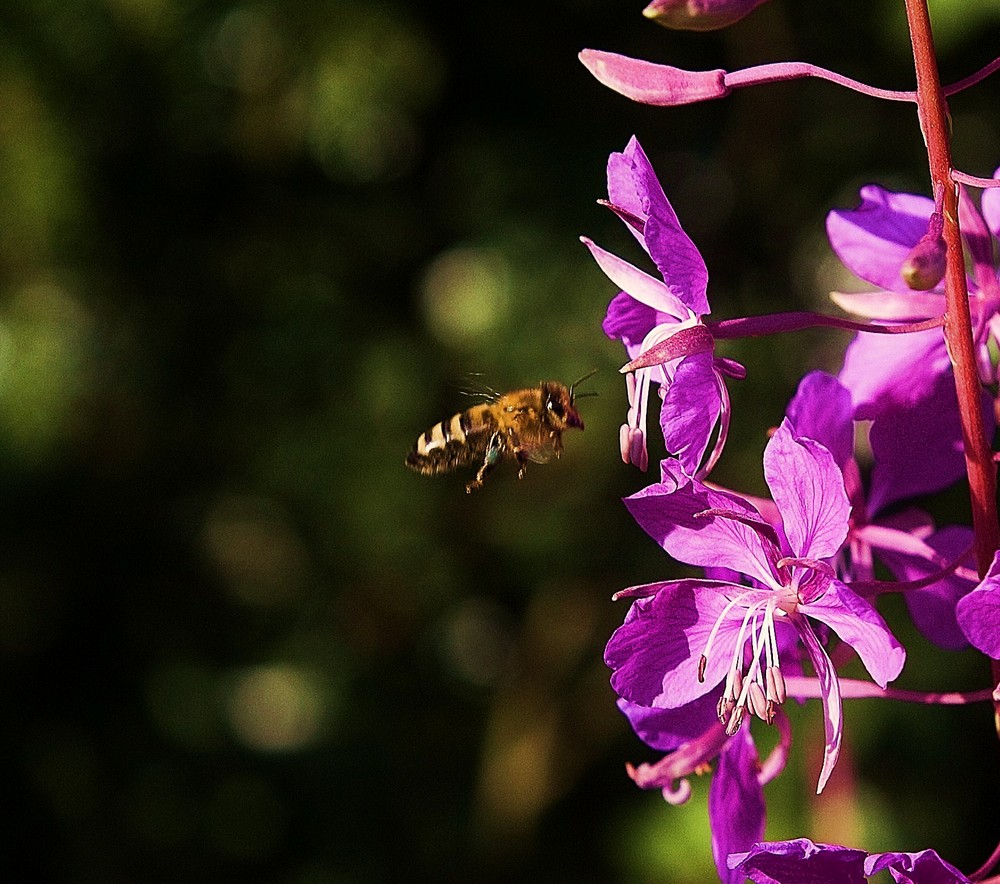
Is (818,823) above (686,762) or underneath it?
underneath

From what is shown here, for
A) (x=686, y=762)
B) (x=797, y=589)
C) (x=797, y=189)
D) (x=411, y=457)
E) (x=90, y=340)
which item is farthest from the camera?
(x=797, y=189)

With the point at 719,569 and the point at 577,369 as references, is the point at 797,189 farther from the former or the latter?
the point at 719,569

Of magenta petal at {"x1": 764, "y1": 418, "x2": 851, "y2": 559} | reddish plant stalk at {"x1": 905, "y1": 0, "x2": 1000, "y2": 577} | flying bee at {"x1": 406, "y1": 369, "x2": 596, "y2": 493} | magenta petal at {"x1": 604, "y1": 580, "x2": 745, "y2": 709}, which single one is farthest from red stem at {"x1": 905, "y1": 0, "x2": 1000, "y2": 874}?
flying bee at {"x1": 406, "y1": 369, "x2": 596, "y2": 493}

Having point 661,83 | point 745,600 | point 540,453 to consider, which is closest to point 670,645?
point 745,600

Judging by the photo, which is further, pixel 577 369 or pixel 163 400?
pixel 163 400

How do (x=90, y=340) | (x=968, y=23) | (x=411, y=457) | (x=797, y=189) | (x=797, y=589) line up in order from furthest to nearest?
(x=797, y=189) → (x=90, y=340) → (x=968, y=23) → (x=411, y=457) → (x=797, y=589)

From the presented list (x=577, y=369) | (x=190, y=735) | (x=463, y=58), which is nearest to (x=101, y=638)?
(x=190, y=735)

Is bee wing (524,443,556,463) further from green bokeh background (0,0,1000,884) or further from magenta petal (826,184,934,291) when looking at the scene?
green bokeh background (0,0,1000,884)
